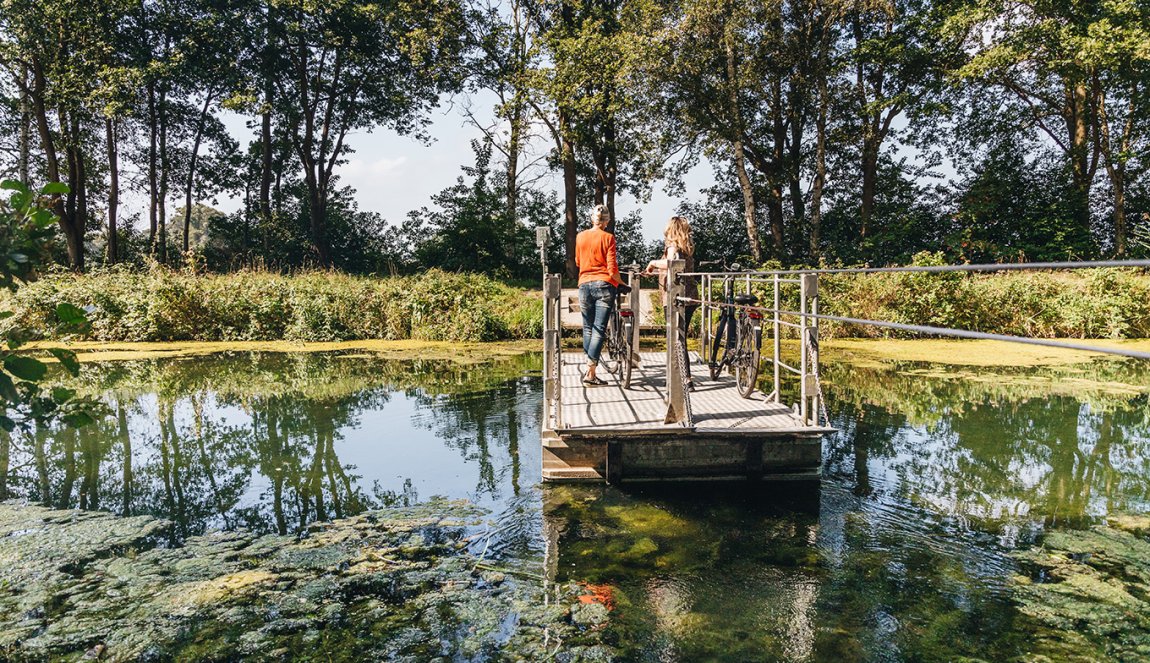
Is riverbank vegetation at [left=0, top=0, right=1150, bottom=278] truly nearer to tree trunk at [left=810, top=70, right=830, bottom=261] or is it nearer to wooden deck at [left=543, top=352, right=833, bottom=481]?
tree trunk at [left=810, top=70, right=830, bottom=261]

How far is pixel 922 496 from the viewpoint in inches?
229

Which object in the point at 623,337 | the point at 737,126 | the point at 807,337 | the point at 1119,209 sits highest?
the point at 737,126

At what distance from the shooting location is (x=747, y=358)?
7238 mm

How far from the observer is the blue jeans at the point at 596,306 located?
23.1ft

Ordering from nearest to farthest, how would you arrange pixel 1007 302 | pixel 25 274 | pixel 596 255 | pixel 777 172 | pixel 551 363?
pixel 25 274 < pixel 551 363 < pixel 596 255 < pixel 1007 302 < pixel 777 172

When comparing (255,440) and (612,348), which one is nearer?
(255,440)

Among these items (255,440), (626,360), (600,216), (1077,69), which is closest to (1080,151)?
(1077,69)

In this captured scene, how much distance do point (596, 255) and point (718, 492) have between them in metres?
2.41

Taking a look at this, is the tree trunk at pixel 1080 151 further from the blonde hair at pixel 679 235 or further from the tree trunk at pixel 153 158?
the tree trunk at pixel 153 158

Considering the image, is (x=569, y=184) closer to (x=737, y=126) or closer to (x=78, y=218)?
(x=737, y=126)

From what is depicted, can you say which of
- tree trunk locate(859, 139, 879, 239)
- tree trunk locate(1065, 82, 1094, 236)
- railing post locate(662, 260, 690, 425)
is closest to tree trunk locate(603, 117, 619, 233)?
tree trunk locate(859, 139, 879, 239)

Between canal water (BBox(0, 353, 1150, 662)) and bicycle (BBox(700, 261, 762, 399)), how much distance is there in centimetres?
105

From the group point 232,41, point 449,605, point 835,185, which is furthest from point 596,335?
point 232,41

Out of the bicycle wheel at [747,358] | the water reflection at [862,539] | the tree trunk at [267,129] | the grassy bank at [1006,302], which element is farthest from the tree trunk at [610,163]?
the water reflection at [862,539]
